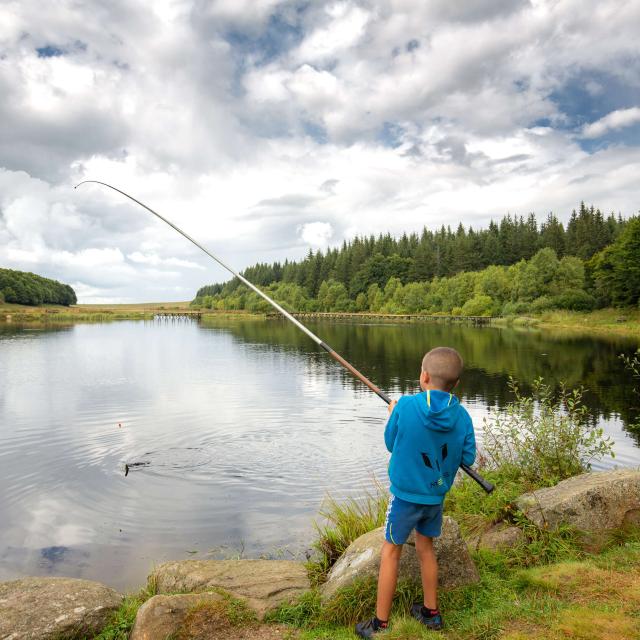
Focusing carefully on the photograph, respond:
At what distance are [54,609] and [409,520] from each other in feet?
12.3

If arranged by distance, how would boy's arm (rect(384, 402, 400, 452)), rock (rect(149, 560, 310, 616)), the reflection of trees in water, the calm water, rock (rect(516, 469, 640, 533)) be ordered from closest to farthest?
boy's arm (rect(384, 402, 400, 452)), rock (rect(149, 560, 310, 616)), rock (rect(516, 469, 640, 533)), the calm water, the reflection of trees in water

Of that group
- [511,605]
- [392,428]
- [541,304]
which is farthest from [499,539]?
[541,304]

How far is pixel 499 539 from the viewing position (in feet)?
→ 20.4

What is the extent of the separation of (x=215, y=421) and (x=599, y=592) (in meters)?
15.1

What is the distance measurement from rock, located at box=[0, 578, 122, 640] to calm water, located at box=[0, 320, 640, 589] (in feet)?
6.80

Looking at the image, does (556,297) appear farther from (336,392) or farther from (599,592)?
(599,592)

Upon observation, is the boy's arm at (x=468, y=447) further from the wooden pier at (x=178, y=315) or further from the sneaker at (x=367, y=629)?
the wooden pier at (x=178, y=315)

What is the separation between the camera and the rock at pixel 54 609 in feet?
16.7

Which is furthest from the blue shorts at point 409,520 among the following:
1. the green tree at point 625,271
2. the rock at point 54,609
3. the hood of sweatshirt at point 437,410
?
the green tree at point 625,271

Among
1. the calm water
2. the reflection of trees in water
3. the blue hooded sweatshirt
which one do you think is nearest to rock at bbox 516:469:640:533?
the blue hooded sweatshirt

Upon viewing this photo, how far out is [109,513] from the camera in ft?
34.2

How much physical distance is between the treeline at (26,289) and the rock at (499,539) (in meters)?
167

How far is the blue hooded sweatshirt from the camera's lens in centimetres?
432

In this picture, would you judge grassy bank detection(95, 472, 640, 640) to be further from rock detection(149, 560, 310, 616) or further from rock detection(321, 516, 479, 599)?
rock detection(149, 560, 310, 616)
